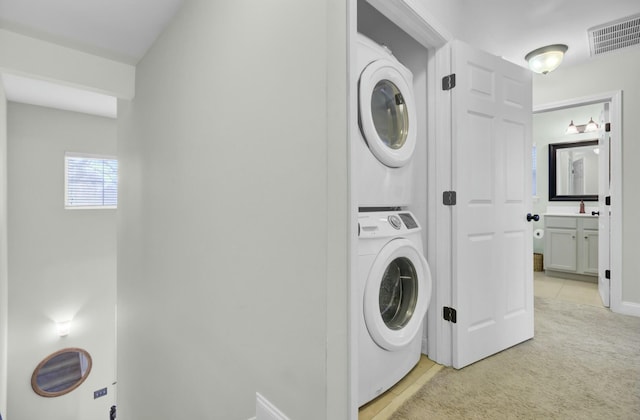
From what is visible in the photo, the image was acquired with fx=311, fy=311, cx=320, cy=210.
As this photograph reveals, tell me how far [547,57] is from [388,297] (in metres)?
2.65

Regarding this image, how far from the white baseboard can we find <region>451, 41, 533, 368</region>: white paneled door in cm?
119

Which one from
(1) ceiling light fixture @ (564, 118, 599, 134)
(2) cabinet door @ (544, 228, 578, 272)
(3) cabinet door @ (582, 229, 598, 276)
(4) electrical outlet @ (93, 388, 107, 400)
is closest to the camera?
(3) cabinet door @ (582, 229, 598, 276)

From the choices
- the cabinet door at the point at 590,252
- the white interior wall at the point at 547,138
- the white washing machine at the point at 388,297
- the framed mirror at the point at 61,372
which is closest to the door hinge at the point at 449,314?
the white washing machine at the point at 388,297

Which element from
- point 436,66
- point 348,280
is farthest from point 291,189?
→ point 436,66

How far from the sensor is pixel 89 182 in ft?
14.7

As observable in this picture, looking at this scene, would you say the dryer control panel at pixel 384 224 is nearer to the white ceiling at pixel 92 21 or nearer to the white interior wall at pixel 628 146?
the white ceiling at pixel 92 21

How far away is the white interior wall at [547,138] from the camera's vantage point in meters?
4.36

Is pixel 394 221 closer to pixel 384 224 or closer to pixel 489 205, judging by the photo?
pixel 384 224

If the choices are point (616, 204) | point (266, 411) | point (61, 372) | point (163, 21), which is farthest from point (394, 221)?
point (61, 372)

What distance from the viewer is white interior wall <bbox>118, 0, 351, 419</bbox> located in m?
1.07

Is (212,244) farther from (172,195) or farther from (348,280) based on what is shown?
(348,280)

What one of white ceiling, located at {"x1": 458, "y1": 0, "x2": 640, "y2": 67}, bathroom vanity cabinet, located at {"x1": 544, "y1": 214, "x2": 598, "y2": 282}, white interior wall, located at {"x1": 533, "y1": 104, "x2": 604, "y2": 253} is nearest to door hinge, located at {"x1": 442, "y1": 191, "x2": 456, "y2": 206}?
white ceiling, located at {"x1": 458, "y1": 0, "x2": 640, "y2": 67}

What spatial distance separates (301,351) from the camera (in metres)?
1.13

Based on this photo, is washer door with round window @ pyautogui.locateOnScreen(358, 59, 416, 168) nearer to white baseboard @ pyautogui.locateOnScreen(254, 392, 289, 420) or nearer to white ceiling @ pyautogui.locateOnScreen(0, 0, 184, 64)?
white baseboard @ pyautogui.locateOnScreen(254, 392, 289, 420)
